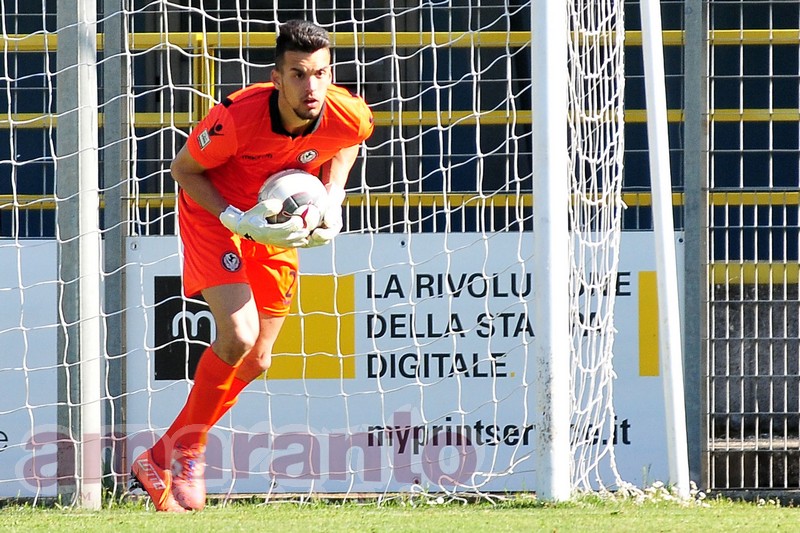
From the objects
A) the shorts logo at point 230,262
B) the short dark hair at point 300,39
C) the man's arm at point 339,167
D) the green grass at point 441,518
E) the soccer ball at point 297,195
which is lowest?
the green grass at point 441,518

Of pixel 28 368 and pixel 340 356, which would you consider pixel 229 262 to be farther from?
pixel 28 368

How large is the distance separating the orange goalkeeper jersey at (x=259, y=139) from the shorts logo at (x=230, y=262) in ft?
0.77

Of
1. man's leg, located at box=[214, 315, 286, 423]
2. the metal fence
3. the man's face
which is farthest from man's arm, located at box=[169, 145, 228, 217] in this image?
the metal fence

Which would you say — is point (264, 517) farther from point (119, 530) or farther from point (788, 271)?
point (788, 271)

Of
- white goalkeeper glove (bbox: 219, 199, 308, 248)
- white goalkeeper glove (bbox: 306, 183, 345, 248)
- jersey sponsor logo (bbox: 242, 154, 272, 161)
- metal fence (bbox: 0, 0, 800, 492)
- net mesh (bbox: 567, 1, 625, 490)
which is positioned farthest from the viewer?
metal fence (bbox: 0, 0, 800, 492)

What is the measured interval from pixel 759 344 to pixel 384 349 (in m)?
1.79

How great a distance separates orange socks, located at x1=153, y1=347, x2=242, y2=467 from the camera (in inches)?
162

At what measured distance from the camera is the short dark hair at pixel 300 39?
3730mm

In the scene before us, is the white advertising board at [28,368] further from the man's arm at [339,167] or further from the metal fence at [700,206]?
the man's arm at [339,167]

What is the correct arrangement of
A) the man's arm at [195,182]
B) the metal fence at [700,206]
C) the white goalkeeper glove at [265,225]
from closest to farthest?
1. the white goalkeeper glove at [265,225]
2. the man's arm at [195,182]
3. the metal fence at [700,206]

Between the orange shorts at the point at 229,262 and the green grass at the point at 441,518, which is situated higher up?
the orange shorts at the point at 229,262

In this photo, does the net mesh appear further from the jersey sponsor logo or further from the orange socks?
the orange socks

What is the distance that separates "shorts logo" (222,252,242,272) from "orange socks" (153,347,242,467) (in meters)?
0.34

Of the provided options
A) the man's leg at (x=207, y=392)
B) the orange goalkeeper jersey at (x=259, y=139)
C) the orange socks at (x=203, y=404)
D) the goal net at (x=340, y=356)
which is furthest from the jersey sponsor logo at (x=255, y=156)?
the goal net at (x=340, y=356)
